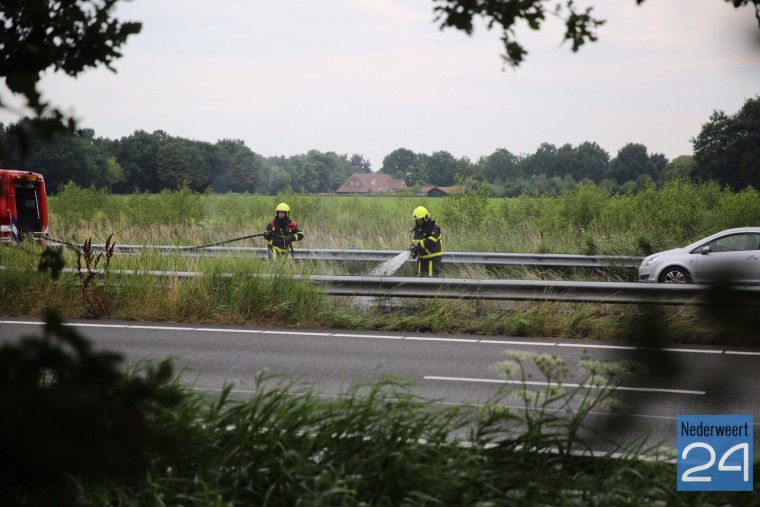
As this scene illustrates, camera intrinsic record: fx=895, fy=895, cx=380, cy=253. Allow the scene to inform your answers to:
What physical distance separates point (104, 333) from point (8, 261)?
2967mm

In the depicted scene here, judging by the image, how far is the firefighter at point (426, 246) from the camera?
1503 centimetres

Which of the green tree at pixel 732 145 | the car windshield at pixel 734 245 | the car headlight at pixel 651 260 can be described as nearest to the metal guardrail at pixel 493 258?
the car headlight at pixel 651 260

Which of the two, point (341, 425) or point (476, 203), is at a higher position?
point (476, 203)

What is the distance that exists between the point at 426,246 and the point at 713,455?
36.4ft

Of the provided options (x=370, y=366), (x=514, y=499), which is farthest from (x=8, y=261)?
(x=514, y=499)

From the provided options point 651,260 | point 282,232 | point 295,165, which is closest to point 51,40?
point 282,232

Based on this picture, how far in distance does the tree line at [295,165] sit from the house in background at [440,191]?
1.03 ft

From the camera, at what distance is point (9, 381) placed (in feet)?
4.91

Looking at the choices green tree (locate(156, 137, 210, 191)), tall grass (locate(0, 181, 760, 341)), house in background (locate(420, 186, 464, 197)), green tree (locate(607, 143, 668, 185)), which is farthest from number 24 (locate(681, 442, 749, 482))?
green tree (locate(156, 137, 210, 191))

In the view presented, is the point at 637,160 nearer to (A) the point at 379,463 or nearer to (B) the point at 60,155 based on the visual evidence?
(A) the point at 379,463

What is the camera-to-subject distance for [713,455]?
13.3 feet

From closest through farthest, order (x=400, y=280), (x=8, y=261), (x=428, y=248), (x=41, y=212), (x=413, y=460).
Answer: (x=413, y=460), (x=400, y=280), (x=8, y=261), (x=428, y=248), (x=41, y=212)

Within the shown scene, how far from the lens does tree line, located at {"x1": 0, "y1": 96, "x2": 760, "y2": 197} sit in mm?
2016

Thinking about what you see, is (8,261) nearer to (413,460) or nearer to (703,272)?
(413,460)
